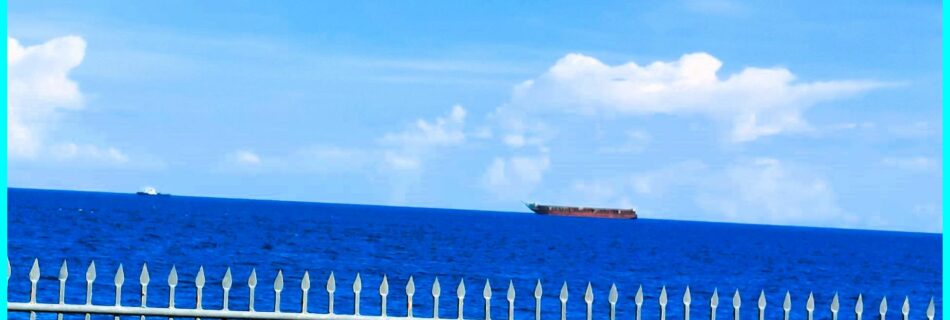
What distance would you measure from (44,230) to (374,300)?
5593 centimetres

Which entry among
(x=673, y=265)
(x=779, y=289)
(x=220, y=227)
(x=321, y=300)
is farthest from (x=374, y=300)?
(x=220, y=227)

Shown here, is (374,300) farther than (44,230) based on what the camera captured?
No

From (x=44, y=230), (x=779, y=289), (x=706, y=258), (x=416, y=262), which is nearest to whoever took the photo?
(x=779, y=289)

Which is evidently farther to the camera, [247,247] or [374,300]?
[247,247]

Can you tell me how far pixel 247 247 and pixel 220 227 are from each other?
33.9 m

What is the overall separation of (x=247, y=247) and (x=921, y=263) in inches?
2441

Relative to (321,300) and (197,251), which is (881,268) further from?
(321,300)

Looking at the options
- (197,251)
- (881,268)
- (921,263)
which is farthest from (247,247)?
(921,263)

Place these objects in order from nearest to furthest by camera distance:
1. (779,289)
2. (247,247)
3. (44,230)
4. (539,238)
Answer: (779,289), (247,247), (44,230), (539,238)

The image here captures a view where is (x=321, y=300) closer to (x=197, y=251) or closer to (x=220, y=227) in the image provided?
(x=197, y=251)

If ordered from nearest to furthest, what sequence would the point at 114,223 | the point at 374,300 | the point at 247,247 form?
1. the point at 374,300
2. the point at 247,247
3. the point at 114,223

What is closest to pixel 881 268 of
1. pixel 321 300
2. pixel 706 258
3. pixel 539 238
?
pixel 706 258

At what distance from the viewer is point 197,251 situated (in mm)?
74875

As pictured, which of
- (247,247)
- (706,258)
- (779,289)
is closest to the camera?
(779,289)
